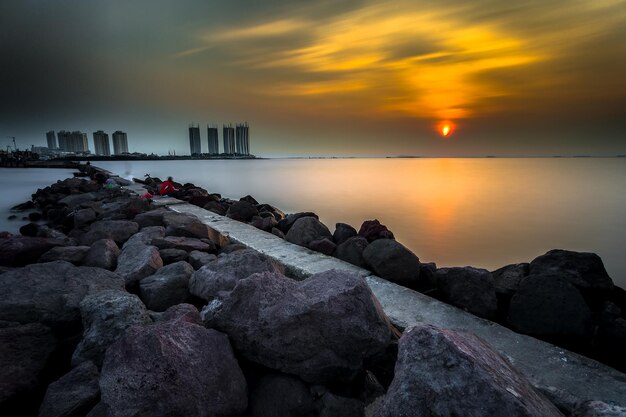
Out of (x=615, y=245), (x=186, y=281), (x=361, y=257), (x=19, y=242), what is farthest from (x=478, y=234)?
(x=19, y=242)

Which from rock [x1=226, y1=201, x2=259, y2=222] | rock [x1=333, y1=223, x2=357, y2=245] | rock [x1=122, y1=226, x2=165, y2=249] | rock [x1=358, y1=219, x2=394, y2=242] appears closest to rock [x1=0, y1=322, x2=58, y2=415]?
rock [x1=122, y1=226, x2=165, y2=249]

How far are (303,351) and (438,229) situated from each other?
8052mm

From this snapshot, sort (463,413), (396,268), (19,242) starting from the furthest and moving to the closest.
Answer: (19,242), (396,268), (463,413)

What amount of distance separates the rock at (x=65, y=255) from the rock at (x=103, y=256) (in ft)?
0.18

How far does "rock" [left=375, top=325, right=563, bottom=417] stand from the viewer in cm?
107

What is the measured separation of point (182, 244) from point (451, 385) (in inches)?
126

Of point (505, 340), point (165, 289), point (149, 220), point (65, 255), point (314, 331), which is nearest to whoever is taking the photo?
point (314, 331)

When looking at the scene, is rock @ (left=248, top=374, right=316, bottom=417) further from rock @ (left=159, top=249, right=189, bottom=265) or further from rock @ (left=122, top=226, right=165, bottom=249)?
rock @ (left=122, top=226, right=165, bottom=249)

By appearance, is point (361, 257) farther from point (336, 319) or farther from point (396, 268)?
point (336, 319)

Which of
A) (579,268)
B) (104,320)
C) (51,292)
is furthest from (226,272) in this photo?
(579,268)

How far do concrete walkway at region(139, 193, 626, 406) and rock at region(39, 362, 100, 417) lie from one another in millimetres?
1688

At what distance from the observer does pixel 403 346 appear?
50.9 inches

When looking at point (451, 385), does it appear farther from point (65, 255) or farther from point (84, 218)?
point (84, 218)

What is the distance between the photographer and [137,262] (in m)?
2.98
